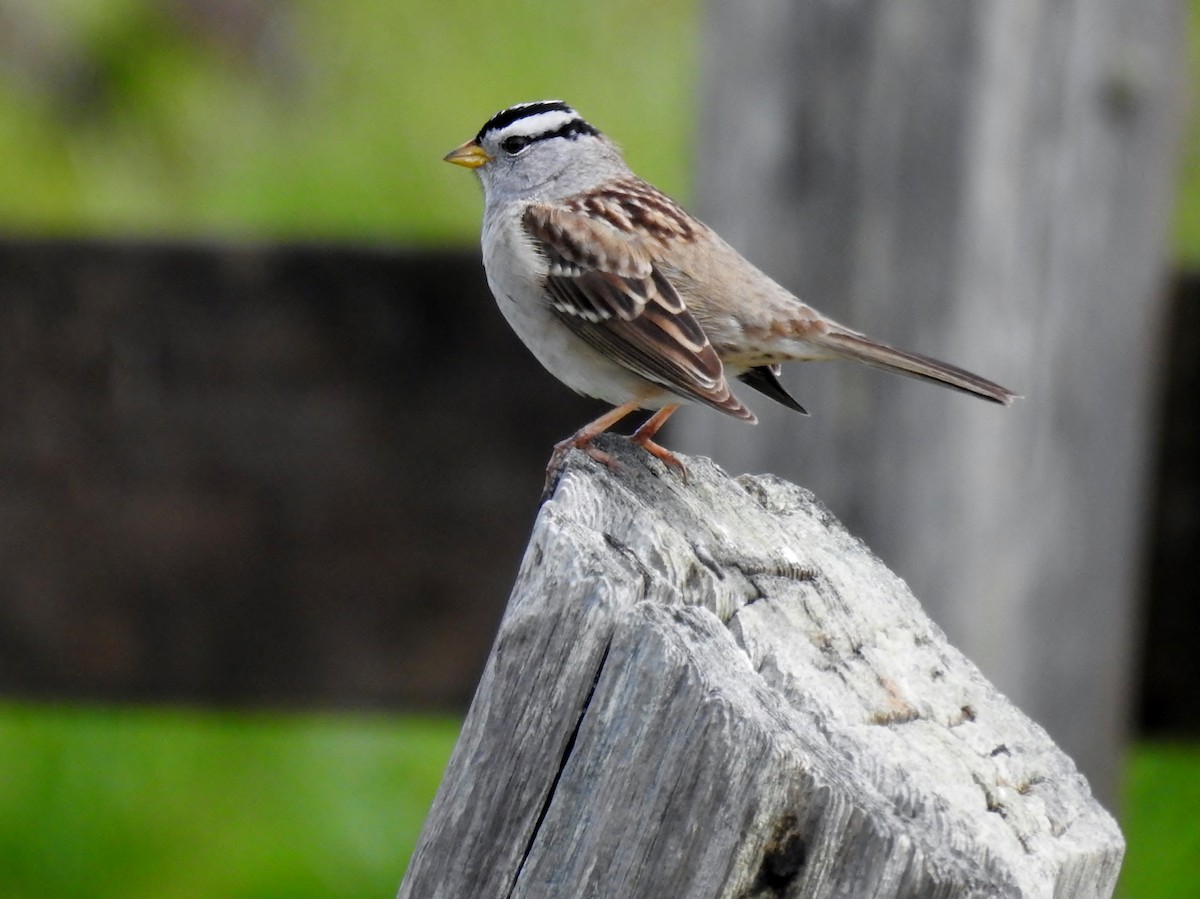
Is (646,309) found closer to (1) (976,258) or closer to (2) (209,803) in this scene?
(1) (976,258)

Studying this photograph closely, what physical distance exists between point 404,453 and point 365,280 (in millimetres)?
324

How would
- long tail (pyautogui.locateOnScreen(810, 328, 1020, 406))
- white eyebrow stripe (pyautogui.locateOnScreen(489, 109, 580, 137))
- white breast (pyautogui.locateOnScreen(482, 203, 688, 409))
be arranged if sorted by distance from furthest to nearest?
1. white eyebrow stripe (pyautogui.locateOnScreen(489, 109, 580, 137))
2. white breast (pyautogui.locateOnScreen(482, 203, 688, 409))
3. long tail (pyautogui.locateOnScreen(810, 328, 1020, 406))

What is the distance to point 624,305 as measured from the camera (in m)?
2.85

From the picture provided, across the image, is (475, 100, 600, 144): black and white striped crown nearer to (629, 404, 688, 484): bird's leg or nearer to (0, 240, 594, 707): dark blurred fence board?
(0, 240, 594, 707): dark blurred fence board

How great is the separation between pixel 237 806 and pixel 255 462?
1.76 m

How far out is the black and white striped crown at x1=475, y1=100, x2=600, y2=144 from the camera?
3.29 metres

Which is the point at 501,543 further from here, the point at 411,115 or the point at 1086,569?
the point at 411,115

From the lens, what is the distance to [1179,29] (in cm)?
288

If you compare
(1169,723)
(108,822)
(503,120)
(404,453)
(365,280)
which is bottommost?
(108,822)

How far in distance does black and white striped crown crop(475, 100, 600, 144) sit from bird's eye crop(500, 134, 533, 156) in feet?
0.03

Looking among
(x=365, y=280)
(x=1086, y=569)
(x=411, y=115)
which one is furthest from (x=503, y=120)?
(x=411, y=115)

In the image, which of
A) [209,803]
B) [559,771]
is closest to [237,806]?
[209,803]

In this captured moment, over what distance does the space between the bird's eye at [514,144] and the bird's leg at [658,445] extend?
2.45 feet

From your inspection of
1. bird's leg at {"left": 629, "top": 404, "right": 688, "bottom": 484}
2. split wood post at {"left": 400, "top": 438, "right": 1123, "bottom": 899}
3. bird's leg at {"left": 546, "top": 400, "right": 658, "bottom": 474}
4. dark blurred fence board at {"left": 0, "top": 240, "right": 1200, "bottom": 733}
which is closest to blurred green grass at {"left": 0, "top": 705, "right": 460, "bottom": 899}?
dark blurred fence board at {"left": 0, "top": 240, "right": 1200, "bottom": 733}
